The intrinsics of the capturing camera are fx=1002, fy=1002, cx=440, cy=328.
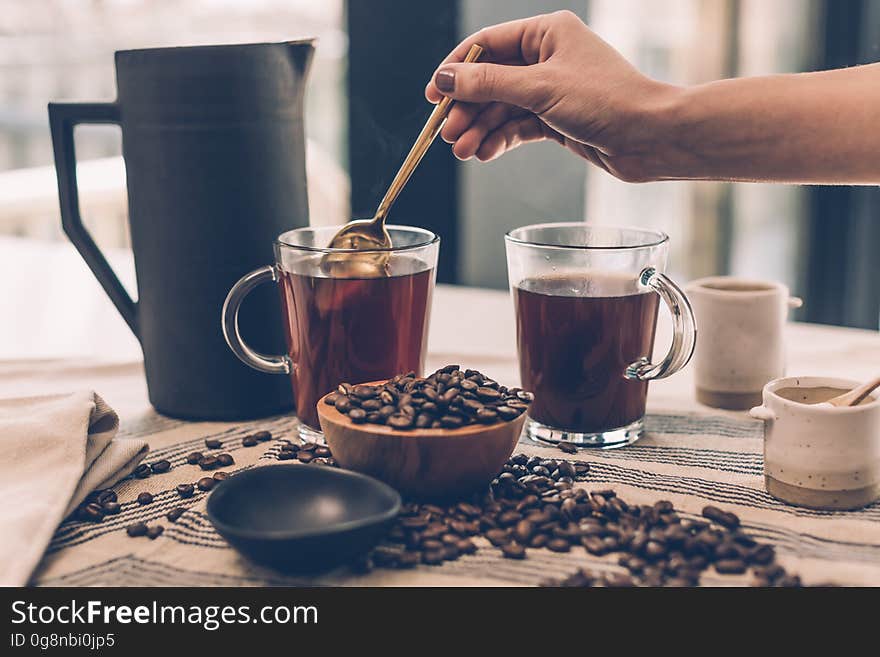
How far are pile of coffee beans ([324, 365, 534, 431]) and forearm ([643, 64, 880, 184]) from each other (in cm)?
43

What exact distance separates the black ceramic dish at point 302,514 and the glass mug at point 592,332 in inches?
14.4

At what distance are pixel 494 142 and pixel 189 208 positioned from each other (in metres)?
0.49

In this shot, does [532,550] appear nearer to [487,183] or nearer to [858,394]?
[858,394]

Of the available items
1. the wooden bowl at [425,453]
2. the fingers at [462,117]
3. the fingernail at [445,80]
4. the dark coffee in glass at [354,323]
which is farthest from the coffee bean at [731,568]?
the fingers at [462,117]

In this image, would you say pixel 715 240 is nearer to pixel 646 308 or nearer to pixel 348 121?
pixel 348 121

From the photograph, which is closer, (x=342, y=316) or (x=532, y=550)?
(x=532, y=550)

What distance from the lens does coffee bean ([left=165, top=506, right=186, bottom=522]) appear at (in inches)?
43.0

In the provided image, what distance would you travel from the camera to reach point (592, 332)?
49.8 inches

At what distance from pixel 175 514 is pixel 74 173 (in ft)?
1.86

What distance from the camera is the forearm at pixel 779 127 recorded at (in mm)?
1221

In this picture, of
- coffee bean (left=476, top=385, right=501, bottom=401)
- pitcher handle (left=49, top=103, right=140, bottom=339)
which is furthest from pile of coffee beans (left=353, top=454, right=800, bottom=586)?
pitcher handle (left=49, top=103, right=140, bottom=339)

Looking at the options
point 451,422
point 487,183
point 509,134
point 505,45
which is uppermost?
point 505,45

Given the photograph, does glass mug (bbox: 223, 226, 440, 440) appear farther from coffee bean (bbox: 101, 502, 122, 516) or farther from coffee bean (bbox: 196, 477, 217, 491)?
coffee bean (bbox: 101, 502, 122, 516)

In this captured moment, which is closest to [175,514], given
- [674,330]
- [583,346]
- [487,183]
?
[583,346]
